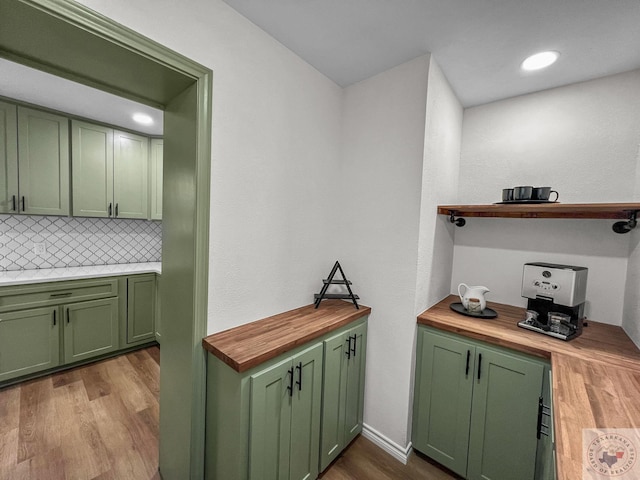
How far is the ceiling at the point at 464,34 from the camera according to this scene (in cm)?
Result: 120

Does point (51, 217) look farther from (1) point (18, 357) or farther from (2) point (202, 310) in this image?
(2) point (202, 310)

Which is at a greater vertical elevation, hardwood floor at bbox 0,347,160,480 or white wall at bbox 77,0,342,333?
white wall at bbox 77,0,342,333

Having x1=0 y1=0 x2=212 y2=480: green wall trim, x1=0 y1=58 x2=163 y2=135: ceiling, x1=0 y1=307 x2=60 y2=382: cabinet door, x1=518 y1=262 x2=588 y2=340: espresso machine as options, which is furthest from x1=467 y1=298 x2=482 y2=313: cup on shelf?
x1=0 y1=307 x2=60 y2=382: cabinet door

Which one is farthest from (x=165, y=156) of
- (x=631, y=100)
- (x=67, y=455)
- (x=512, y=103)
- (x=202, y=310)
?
(x=631, y=100)

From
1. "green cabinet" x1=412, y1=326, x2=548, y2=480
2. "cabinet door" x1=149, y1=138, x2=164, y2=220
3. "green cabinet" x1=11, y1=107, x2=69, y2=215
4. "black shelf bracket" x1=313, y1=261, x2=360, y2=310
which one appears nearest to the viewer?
"green cabinet" x1=412, y1=326, x2=548, y2=480

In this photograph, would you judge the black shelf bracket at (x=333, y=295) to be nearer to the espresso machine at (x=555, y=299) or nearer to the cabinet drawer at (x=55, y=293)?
the espresso machine at (x=555, y=299)

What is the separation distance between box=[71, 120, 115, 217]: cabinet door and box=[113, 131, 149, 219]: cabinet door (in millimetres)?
55

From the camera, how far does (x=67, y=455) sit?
5.32ft

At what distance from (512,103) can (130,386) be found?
3.91 meters

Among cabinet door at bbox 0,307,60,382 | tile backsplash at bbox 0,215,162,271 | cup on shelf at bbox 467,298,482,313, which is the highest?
tile backsplash at bbox 0,215,162,271

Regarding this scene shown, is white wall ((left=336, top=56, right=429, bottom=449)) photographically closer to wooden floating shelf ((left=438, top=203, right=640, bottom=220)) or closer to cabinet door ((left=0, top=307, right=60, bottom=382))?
wooden floating shelf ((left=438, top=203, right=640, bottom=220))

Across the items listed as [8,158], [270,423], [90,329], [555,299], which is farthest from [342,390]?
[8,158]

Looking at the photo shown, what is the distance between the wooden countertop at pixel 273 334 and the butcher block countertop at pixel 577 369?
0.56 metres

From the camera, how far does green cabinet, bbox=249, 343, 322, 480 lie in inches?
44.1
